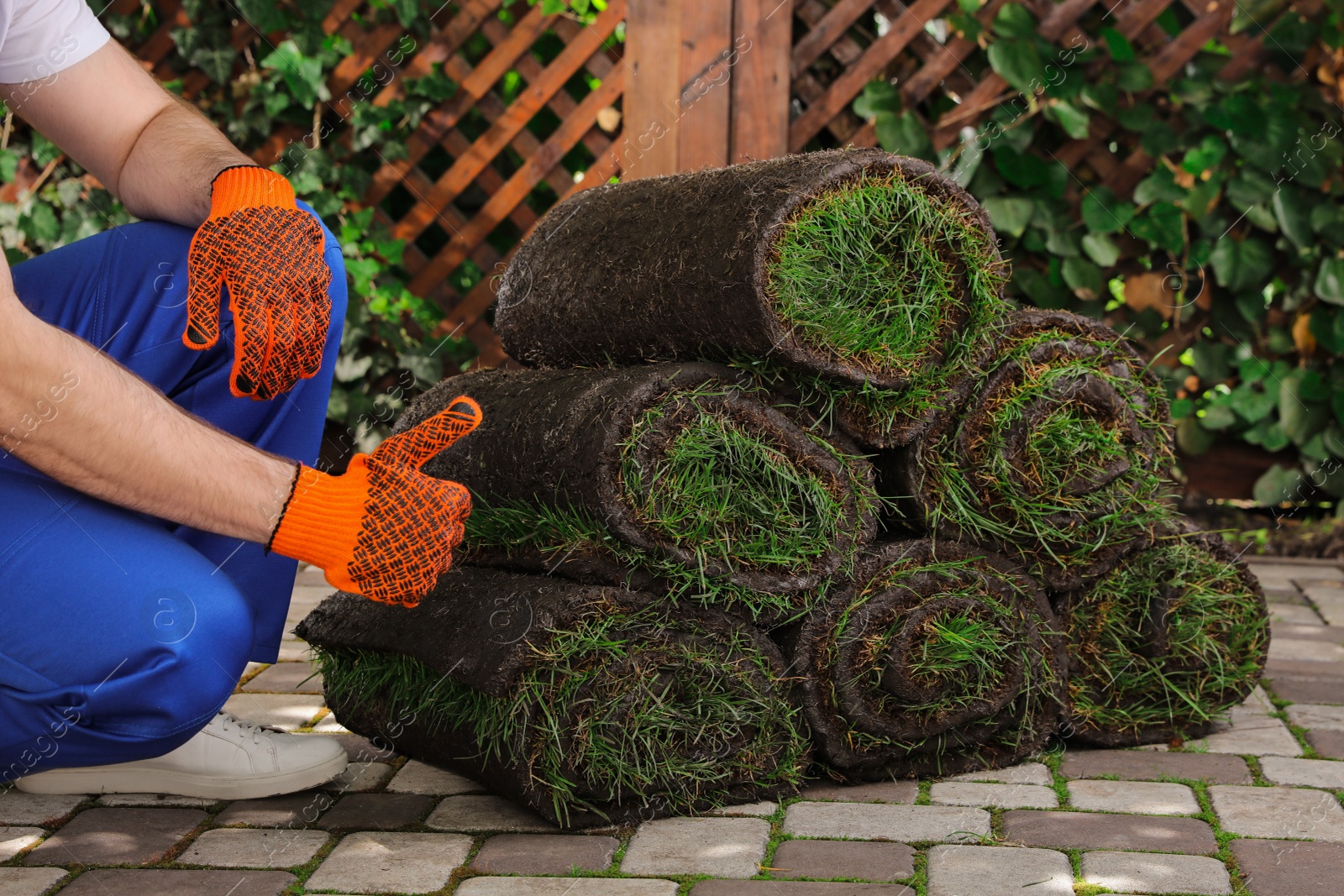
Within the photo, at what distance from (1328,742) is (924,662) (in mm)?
753

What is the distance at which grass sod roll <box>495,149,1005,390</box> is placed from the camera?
66.7 inches

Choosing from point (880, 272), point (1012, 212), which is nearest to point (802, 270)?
point (880, 272)

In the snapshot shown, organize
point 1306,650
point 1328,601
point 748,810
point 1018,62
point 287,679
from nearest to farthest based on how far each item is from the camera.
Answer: point 748,810
point 287,679
point 1306,650
point 1328,601
point 1018,62

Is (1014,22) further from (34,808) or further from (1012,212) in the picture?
(34,808)

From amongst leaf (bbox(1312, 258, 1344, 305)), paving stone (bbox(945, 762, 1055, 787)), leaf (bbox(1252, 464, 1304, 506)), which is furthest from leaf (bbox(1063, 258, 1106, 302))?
paving stone (bbox(945, 762, 1055, 787))

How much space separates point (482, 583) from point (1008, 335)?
0.86 meters

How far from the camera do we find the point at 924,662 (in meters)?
1.82

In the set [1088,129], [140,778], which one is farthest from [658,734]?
[1088,129]

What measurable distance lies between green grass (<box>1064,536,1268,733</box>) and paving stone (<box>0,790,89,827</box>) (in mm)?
1496

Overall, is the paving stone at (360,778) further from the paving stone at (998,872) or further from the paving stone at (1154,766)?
the paving stone at (1154,766)

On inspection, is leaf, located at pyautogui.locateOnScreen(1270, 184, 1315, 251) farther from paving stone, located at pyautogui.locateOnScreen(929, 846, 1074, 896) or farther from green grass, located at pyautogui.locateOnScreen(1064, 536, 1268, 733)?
paving stone, located at pyautogui.locateOnScreen(929, 846, 1074, 896)

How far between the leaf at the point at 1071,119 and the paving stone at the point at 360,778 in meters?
2.60

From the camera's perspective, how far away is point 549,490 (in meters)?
1.75

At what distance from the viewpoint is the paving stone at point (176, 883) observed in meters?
1.49
